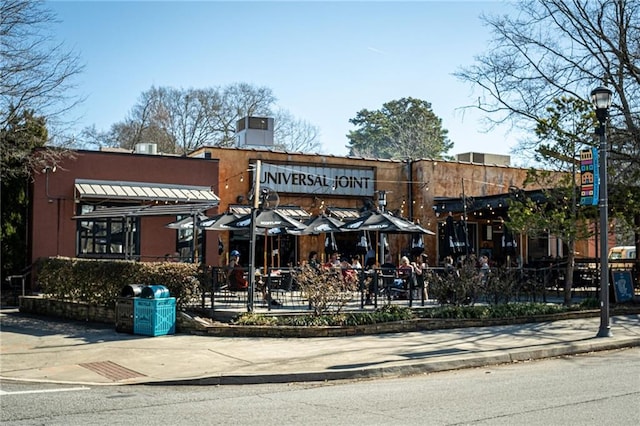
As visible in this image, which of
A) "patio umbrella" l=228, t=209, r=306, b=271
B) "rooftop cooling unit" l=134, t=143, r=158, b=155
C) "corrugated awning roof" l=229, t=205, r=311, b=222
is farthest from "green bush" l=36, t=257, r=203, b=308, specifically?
"corrugated awning roof" l=229, t=205, r=311, b=222

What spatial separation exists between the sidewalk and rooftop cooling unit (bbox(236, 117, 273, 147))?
16.1 m

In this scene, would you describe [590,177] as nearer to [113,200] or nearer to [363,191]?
[363,191]

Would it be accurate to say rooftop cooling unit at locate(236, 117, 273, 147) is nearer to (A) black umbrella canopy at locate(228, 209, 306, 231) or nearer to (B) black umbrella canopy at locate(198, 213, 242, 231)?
(B) black umbrella canopy at locate(198, 213, 242, 231)

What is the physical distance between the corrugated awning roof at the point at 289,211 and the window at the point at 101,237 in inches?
173

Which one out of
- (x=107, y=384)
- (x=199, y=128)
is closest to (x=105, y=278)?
(x=107, y=384)

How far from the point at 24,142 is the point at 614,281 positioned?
18.4 meters

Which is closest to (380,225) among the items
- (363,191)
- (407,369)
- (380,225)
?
(380,225)

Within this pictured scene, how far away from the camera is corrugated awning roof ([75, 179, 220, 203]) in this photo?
922 inches

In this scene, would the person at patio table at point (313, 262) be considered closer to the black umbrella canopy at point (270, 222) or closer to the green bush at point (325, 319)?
the black umbrella canopy at point (270, 222)

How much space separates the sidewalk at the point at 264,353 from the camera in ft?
35.0

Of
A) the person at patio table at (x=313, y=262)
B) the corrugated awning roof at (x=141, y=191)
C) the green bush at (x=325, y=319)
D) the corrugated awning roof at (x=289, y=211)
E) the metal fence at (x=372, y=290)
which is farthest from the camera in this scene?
the corrugated awning roof at (x=289, y=211)

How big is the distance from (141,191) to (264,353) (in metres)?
13.6

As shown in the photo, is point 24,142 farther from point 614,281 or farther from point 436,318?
point 614,281

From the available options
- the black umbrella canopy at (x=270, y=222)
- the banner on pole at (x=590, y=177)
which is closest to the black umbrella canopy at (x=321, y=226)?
the black umbrella canopy at (x=270, y=222)
